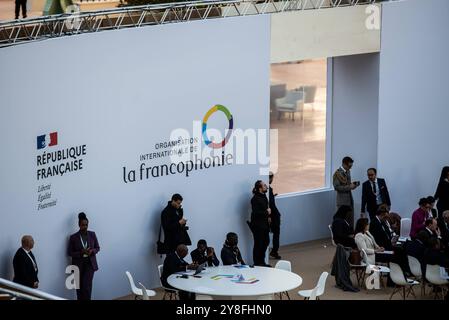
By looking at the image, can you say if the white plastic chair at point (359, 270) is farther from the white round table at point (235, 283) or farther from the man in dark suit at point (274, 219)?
the white round table at point (235, 283)

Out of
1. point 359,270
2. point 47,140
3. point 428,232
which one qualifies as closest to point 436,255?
point 428,232

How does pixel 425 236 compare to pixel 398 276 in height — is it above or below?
above

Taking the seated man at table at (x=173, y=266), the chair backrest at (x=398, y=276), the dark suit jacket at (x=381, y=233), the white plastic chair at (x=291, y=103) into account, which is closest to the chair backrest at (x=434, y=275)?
the chair backrest at (x=398, y=276)

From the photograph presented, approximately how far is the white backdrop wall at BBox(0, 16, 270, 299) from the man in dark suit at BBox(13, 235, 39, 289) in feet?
0.77

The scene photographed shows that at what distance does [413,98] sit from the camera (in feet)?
60.5

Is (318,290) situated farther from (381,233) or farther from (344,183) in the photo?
(344,183)

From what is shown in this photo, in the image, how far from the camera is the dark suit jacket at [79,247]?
547 inches

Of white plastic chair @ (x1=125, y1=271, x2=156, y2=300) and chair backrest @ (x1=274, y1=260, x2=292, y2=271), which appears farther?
chair backrest @ (x1=274, y1=260, x2=292, y2=271)

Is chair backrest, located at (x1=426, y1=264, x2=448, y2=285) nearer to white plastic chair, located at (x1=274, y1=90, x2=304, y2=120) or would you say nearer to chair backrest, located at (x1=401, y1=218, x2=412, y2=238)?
chair backrest, located at (x1=401, y1=218, x2=412, y2=238)

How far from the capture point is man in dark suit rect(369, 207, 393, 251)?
1571cm

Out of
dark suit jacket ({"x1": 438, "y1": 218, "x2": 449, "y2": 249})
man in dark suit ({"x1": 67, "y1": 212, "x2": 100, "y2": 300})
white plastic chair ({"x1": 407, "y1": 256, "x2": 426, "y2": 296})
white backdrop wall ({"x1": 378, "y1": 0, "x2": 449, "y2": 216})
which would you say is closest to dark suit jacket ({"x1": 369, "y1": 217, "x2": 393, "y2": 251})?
white plastic chair ({"x1": 407, "y1": 256, "x2": 426, "y2": 296})

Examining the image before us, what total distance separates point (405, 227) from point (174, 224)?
3.81m

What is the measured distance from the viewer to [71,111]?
45.4 ft
